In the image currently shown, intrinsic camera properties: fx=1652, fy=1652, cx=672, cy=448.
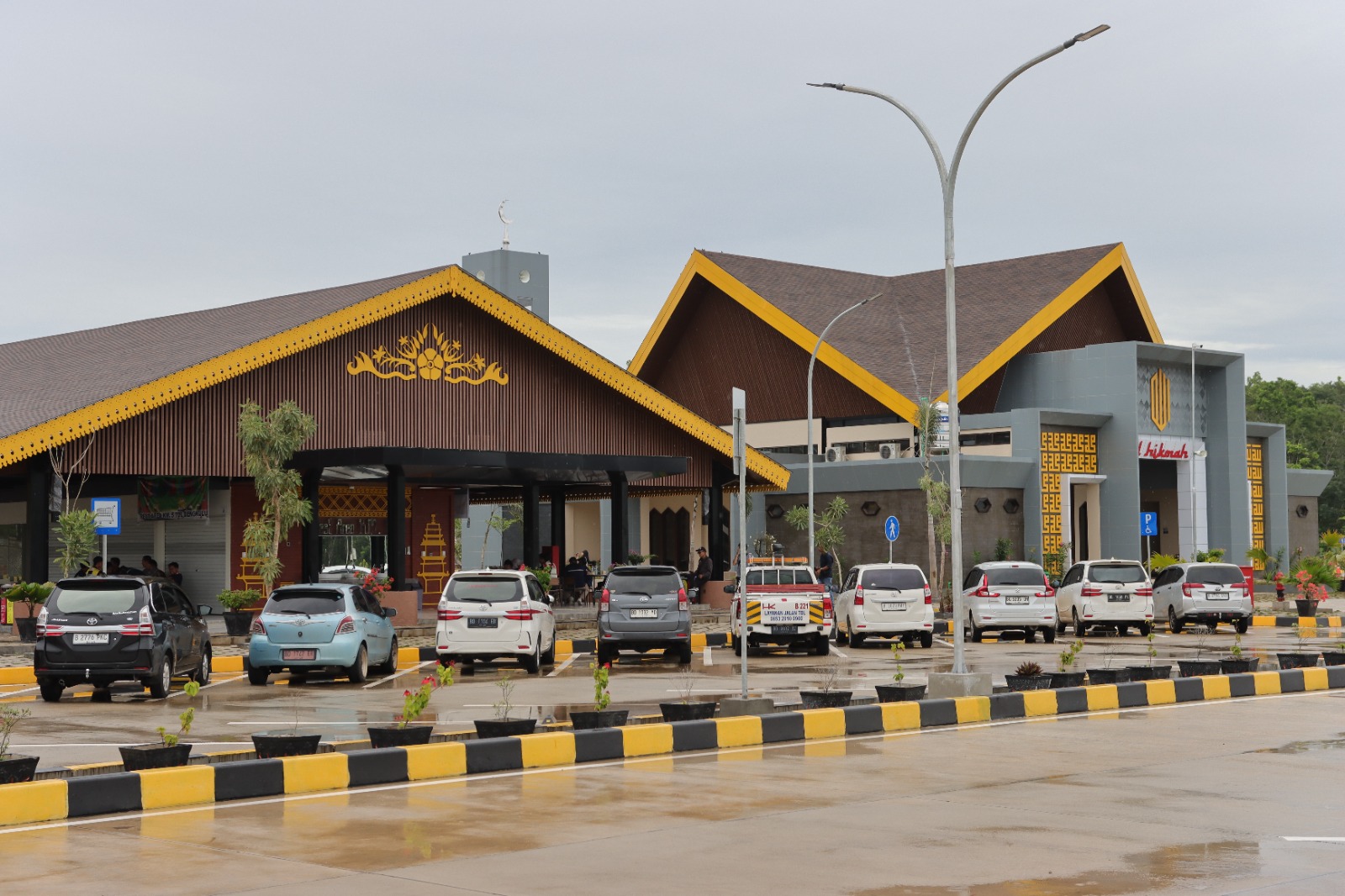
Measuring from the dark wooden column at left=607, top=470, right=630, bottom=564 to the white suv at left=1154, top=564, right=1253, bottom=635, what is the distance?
1249 cm

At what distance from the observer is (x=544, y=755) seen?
46.0ft

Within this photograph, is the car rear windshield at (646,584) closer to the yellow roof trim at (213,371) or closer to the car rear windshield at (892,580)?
the car rear windshield at (892,580)

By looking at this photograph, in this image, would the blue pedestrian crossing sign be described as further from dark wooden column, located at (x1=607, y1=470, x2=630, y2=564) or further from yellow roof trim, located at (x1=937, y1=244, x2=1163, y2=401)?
dark wooden column, located at (x1=607, y1=470, x2=630, y2=564)

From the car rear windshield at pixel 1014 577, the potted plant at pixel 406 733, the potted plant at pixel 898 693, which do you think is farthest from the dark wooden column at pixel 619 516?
the potted plant at pixel 406 733

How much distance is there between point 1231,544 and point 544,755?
48556 mm

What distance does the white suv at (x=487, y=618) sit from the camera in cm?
2394

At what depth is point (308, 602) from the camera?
22.4m

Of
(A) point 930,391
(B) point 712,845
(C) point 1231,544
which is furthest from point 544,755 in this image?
(C) point 1231,544

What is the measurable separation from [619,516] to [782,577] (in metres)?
12.0

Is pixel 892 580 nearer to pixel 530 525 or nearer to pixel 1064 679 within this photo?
pixel 1064 679

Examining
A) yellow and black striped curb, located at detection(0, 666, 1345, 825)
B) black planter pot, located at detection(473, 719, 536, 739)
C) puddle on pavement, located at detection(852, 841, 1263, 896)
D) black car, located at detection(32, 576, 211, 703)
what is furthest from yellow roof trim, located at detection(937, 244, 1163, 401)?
puddle on pavement, located at detection(852, 841, 1263, 896)

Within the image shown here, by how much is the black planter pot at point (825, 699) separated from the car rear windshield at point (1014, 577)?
→ 14.8 meters

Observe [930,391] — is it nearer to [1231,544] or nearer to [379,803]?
[1231,544]

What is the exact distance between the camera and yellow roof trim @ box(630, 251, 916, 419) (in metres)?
53.4
